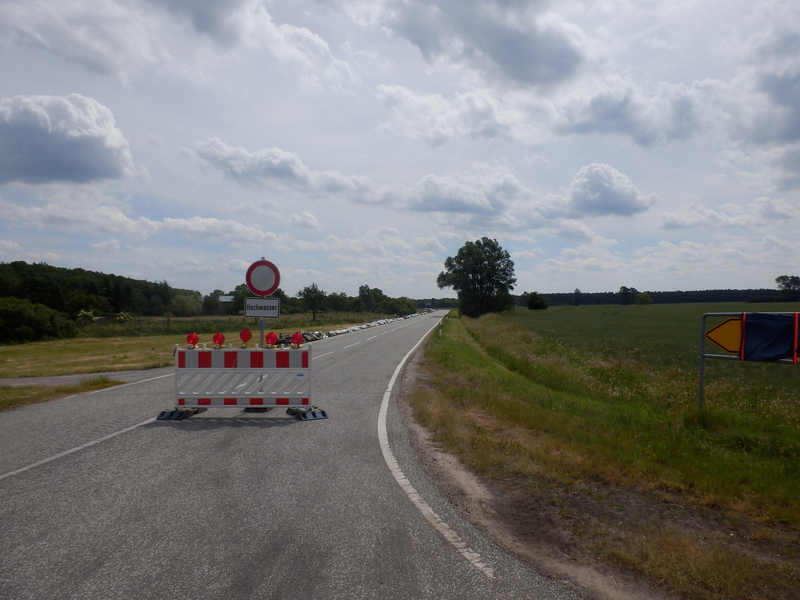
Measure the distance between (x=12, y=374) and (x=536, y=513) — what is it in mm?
18400

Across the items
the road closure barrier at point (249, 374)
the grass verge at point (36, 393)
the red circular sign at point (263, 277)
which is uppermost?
the red circular sign at point (263, 277)

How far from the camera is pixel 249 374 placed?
30.9 ft

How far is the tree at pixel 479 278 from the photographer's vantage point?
308 feet

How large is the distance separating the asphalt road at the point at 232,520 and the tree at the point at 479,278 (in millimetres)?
86491

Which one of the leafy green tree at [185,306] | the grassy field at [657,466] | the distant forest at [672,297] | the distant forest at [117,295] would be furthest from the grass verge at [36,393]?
the distant forest at [672,297]

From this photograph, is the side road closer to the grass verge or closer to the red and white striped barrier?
the grass verge

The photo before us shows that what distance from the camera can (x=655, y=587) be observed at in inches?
140

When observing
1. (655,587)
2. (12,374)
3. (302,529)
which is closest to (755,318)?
(655,587)

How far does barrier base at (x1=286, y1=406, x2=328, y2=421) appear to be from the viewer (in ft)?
29.6

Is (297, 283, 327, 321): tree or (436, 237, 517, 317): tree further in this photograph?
(436, 237, 517, 317): tree

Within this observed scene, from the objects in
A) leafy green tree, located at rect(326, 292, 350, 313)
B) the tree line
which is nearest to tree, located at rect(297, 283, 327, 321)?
the tree line

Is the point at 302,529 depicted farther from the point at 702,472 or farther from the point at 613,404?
the point at 613,404

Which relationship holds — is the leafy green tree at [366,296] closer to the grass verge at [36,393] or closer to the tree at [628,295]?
the tree at [628,295]

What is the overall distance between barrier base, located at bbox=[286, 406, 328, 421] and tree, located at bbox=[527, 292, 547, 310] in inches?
5350
